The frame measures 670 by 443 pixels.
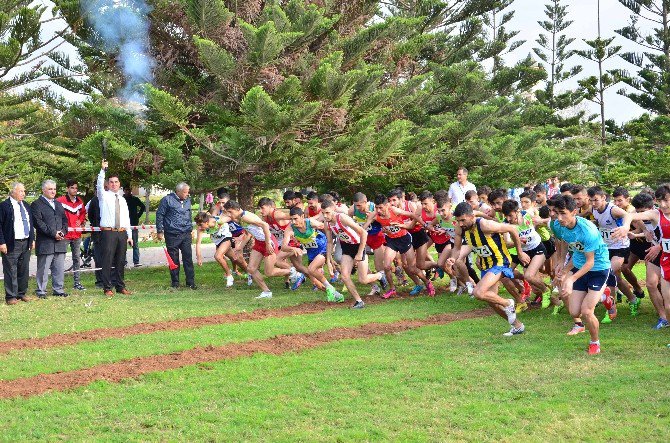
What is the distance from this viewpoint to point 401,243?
13.0m

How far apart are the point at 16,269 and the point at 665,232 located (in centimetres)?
979

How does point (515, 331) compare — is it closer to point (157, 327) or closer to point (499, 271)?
point (499, 271)

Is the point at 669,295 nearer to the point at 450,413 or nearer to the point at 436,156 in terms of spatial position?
the point at 450,413

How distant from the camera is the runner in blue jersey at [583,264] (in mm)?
8273

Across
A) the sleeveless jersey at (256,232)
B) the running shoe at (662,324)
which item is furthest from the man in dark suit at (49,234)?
the running shoe at (662,324)

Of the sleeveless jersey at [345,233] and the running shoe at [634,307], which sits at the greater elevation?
the sleeveless jersey at [345,233]

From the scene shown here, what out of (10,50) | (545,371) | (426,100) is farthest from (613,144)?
(545,371)

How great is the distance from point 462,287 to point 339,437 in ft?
26.2

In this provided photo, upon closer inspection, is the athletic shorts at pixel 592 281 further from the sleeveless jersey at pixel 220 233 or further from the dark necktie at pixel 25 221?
the dark necktie at pixel 25 221

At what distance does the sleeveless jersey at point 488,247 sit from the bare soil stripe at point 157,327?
3.09 m

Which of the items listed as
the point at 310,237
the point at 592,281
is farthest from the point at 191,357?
the point at 310,237

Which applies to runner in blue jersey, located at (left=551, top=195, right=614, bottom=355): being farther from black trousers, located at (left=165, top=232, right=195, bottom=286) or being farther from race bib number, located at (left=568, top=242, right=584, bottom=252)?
black trousers, located at (left=165, top=232, right=195, bottom=286)

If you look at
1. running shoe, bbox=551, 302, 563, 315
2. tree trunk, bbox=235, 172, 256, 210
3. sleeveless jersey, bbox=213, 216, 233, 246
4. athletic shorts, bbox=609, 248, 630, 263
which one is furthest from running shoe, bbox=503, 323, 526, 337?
tree trunk, bbox=235, 172, 256, 210

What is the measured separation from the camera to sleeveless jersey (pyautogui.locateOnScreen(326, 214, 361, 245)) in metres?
11.9
